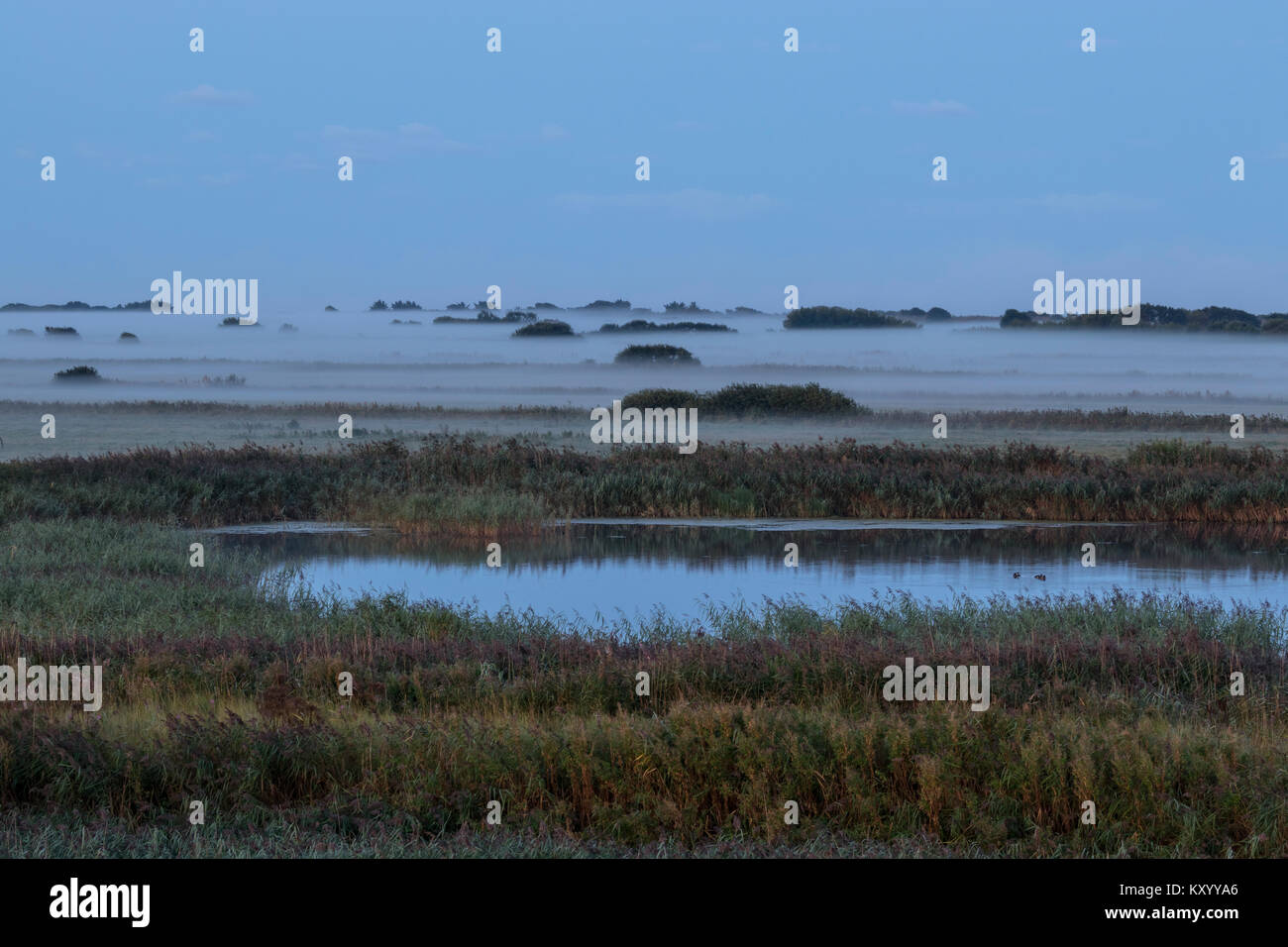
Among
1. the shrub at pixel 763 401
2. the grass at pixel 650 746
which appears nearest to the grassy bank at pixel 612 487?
the grass at pixel 650 746

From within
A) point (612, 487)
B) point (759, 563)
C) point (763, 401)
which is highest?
point (763, 401)

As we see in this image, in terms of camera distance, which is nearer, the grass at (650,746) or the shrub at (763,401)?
the grass at (650,746)

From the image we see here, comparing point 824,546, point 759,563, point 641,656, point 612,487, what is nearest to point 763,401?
point 612,487

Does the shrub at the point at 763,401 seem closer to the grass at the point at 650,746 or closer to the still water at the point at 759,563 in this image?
the still water at the point at 759,563

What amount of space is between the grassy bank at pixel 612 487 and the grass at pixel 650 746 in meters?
12.0

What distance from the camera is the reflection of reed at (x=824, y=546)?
20781 millimetres

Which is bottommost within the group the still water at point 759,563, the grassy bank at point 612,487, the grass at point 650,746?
the grass at point 650,746

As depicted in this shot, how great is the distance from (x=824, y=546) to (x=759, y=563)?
211 cm

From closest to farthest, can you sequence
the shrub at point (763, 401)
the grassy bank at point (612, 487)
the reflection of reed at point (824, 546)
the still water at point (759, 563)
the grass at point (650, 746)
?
1. the grass at point (650, 746)
2. the still water at point (759, 563)
3. the reflection of reed at point (824, 546)
4. the grassy bank at point (612, 487)
5. the shrub at point (763, 401)

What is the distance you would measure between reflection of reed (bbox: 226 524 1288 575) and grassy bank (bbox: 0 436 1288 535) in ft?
3.05

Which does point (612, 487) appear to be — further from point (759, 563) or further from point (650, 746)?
point (650, 746)

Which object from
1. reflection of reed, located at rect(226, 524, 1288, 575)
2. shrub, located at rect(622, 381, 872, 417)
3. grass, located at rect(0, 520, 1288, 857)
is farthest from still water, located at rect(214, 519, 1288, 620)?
shrub, located at rect(622, 381, 872, 417)

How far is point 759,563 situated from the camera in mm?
20562
